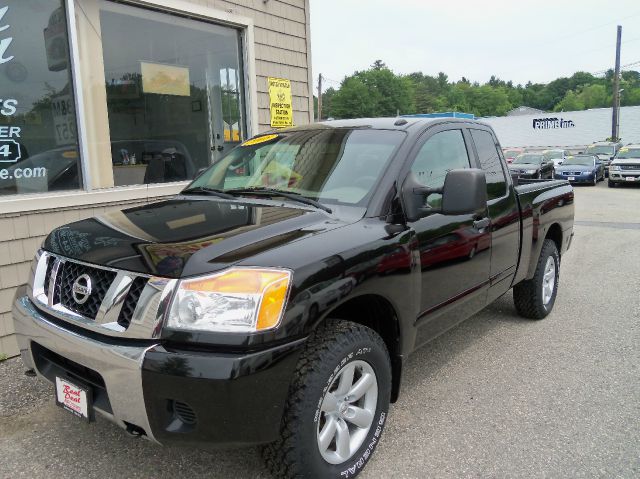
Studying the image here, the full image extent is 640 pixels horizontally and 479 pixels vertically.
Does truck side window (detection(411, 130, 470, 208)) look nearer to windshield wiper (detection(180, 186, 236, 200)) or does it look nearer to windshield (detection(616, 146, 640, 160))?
windshield wiper (detection(180, 186, 236, 200))

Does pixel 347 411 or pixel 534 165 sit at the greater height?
pixel 534 165

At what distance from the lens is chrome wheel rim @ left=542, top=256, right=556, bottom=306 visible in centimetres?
477

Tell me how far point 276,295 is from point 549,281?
12.3 ft

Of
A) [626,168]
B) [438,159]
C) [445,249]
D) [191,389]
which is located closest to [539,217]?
[438,159]

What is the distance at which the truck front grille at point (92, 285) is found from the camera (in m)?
2.19

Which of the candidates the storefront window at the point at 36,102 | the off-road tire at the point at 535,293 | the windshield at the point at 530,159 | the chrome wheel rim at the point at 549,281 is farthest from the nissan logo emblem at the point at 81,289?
the windshield at the point at 530,159

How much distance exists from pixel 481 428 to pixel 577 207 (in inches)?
532

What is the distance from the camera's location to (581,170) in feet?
74.3

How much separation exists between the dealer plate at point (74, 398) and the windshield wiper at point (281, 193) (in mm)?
1394

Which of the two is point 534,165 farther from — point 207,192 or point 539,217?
point 207,192

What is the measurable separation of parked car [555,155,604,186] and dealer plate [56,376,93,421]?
2350 cm

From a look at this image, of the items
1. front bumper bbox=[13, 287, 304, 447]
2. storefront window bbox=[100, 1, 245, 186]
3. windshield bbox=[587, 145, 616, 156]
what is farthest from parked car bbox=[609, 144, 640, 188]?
front bumper bbox=[13, 287, 304, 447]

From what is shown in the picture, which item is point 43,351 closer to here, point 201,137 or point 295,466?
point 295,466

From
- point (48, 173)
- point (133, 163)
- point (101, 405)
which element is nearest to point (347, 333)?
point (101, 405)
